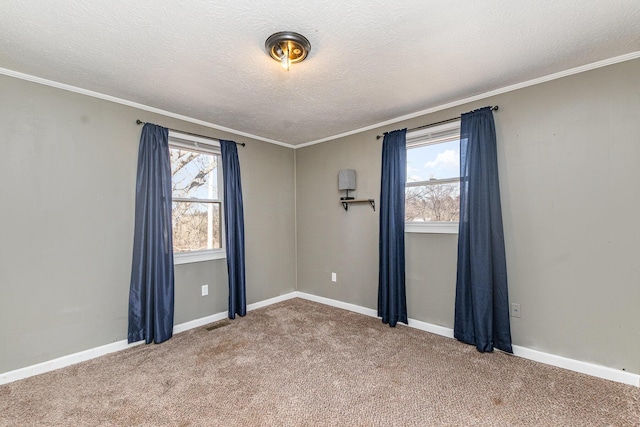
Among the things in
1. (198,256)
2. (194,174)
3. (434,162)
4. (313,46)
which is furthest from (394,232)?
(194,174)

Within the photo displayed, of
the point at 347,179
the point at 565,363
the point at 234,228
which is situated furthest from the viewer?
the point at 347,179

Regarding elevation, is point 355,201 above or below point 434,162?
below

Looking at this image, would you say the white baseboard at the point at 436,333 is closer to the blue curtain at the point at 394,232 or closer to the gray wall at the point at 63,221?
the gray wall at the point at 63,221

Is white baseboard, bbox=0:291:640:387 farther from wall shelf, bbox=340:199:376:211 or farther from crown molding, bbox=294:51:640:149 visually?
crown molding, bbox=294:51:640:149

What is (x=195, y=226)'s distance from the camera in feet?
11.5

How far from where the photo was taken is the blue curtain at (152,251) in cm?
286

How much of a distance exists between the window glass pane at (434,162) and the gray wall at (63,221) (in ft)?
8.87

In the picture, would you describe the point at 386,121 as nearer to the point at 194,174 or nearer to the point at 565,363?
the point at 194,174

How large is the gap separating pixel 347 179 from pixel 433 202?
43.3 inches

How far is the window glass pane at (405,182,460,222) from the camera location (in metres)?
3.08

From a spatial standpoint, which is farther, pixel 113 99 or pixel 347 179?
pixel 347 179

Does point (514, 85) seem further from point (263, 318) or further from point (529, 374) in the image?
point (263, 318)

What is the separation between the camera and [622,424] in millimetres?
1722

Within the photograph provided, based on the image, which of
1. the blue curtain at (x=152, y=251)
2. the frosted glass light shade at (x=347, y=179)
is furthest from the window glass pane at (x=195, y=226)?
the frosted glass light shade at (x=347, y=179)
